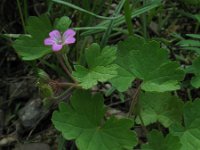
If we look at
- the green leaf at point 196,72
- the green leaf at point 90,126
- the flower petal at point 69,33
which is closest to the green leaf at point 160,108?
the green leaf at point 196,72

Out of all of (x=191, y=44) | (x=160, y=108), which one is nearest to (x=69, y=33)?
(x=160, y=108)

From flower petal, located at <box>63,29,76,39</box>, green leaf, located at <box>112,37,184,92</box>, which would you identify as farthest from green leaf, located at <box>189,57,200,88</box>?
flower petal, located at <box>63,29,76,39</box>

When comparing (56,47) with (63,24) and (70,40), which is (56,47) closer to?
(70,40)

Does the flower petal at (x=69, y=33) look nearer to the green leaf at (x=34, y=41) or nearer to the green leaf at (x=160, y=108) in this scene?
the green leaf at (x=34, y=41)

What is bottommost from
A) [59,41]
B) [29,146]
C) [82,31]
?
[29,146]

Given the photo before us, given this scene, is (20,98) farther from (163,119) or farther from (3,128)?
(163,119)

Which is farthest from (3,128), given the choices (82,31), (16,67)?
(82,31)
